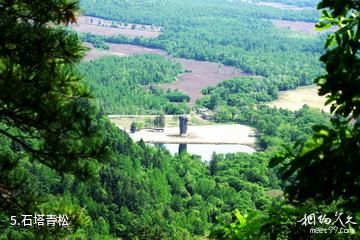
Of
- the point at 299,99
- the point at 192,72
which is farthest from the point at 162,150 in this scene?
the point at 192,72

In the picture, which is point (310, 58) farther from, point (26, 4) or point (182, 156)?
point (26, 4)

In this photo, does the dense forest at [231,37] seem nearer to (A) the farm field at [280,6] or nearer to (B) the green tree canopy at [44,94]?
(A) the farm field at [280,6]

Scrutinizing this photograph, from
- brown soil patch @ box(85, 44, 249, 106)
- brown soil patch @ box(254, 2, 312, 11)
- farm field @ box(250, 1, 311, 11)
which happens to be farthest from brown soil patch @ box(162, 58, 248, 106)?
farm field @ box(250, 1, 311, 11)

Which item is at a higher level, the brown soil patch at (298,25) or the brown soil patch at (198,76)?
the brown soil patch at (298,25)

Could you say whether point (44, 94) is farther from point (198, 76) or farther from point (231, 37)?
point (231, 37)

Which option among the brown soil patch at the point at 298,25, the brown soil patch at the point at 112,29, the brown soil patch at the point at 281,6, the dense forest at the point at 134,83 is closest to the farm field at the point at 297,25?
the brown soil patch at the point at 298,25

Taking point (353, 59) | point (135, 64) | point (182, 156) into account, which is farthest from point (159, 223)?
point (135, 64)
